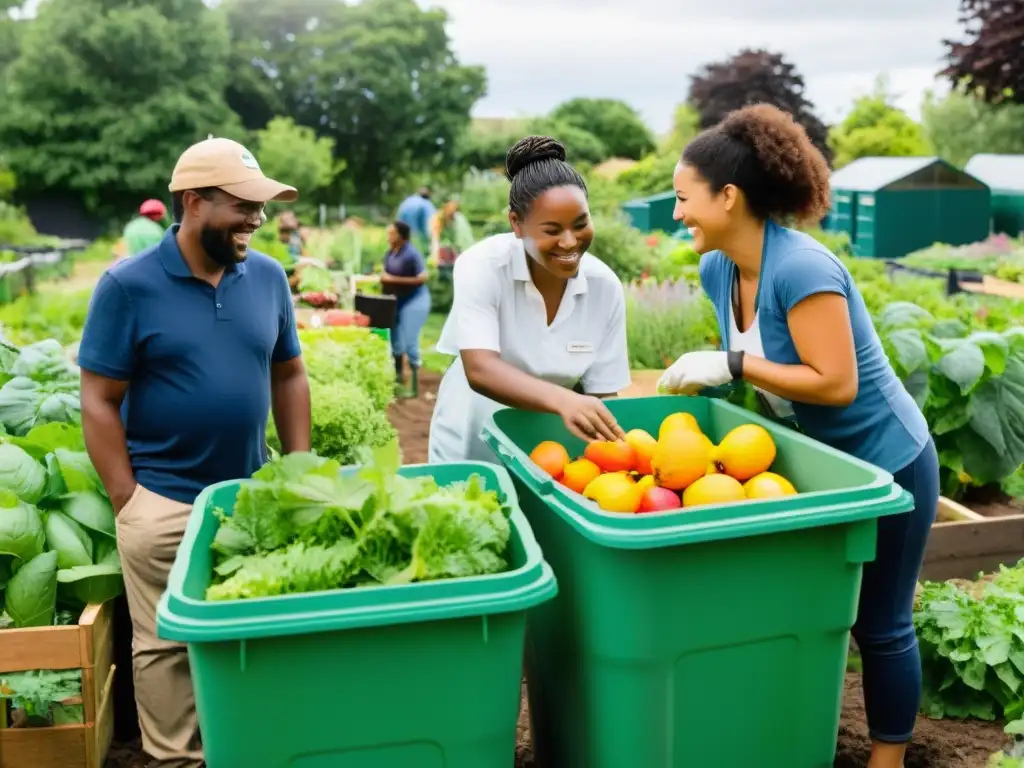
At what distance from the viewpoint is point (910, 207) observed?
63.2ft

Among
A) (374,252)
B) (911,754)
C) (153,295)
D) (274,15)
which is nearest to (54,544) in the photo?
(153,295)

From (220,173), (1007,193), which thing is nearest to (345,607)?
(220,173)

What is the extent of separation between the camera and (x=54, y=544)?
10.1ft

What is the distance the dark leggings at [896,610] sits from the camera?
2639mm

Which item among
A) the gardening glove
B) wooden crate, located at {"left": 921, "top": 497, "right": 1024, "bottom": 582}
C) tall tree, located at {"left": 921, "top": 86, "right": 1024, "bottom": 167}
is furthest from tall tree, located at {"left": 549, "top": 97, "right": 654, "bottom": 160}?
the gardening glove

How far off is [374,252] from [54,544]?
12.6 metres

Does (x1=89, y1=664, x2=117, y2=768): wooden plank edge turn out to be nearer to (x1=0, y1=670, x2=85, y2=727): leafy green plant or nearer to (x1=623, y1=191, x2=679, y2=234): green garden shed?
(x1=0, y1=670, x2=85, y2=727): leafy green plant

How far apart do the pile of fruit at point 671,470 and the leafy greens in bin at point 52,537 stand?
141 centimetres

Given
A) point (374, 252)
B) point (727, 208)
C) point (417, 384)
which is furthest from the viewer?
point (374, 252)

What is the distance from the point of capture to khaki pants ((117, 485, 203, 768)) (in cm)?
288

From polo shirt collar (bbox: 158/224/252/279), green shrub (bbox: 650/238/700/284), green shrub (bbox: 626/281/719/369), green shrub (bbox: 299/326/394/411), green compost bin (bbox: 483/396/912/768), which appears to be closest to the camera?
green compost bin (bbox: 483/396/912/768)

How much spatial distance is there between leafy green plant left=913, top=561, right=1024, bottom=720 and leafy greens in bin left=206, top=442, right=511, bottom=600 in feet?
6.55

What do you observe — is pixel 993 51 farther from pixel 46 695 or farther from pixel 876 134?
pixel 46 695

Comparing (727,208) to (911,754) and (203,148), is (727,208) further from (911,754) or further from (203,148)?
(911,754)
